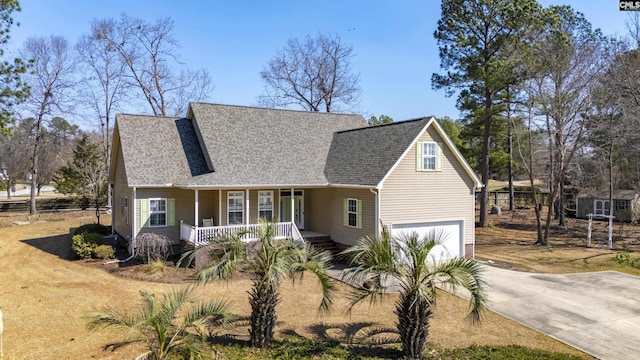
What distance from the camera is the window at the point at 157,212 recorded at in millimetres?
18859

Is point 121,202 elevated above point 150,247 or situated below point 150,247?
above

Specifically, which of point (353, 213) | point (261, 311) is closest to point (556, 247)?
point (353, 213)

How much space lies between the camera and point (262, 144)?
2133cm

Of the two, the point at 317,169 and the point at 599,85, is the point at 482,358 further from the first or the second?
the point at 599,85

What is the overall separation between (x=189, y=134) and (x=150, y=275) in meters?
8.59

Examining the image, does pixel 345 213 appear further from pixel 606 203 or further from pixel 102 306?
Result: pixel 606 203

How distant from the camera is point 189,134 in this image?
2170cm

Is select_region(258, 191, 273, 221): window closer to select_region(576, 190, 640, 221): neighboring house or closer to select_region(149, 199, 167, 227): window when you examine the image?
select_region(149, 199, 167, 227): window

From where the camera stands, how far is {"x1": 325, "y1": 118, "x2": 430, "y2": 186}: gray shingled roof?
17922 millimetres

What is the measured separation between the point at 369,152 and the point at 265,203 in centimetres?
581

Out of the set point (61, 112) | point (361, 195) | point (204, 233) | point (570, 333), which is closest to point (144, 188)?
point (204, 233)

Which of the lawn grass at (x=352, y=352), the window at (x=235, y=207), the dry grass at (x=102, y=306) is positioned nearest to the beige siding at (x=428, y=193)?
the dry grass at (x=102, y=306)

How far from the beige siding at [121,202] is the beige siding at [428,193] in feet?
40.2

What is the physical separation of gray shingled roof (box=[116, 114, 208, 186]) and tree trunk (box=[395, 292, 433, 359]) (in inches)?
534
